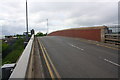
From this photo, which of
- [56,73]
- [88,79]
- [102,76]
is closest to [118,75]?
[102,76]

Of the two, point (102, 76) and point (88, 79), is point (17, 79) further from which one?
point (102, 76)

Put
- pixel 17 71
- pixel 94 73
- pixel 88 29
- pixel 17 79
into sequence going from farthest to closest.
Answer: pixel 88 29
pixel 94 73
pixel 17 71
pixel 17 79

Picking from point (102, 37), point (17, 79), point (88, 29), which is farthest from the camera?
point (88, 29)

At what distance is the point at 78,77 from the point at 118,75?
5.93 feet

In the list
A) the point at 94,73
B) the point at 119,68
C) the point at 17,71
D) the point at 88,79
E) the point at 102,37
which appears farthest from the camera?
the point at 102,37

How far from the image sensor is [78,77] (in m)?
6.05

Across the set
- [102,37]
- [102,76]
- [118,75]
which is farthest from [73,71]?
[102,37]

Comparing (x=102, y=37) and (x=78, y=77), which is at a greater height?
(x=102, y=37)

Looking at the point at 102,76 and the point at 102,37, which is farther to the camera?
the point at 102,37

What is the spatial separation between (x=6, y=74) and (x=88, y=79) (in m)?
4.58

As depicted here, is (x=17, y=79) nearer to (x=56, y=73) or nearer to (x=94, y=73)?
(x=56, y=73)

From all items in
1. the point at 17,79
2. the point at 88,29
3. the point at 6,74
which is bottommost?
the point at 6,74

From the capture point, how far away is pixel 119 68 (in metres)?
7.48

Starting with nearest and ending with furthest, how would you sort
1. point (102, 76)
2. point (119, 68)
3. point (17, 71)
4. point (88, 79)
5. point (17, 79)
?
point (17, 79), point (17, 71), point (88, 79), point (102, 76), point (119, 68)
